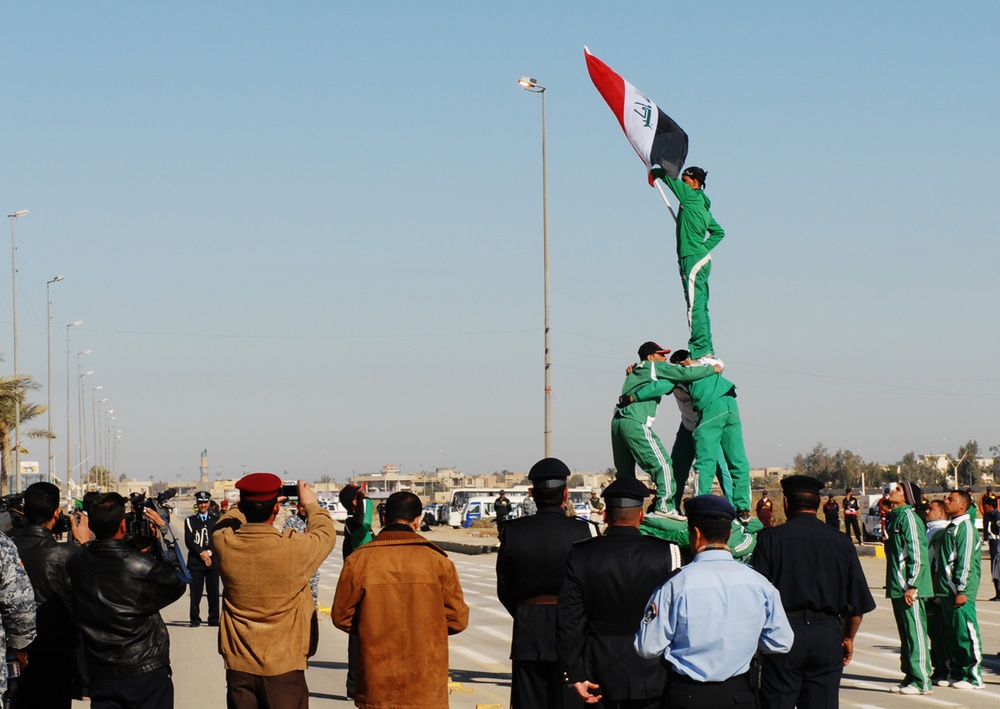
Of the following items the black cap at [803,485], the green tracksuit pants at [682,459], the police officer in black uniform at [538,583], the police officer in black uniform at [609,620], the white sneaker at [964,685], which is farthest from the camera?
the green tracksuit pants at [682,459]

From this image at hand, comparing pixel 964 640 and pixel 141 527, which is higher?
pixel 141 527

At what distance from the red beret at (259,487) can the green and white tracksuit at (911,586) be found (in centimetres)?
741

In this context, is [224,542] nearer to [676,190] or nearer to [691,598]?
[691,598]

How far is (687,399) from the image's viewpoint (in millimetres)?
15602

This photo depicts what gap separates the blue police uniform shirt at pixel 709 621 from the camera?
19.8 ft

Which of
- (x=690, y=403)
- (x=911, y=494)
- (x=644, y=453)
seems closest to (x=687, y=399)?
(x=690, y=403)

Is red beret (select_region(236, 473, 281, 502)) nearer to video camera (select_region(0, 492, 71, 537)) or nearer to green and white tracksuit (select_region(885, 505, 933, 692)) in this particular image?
video camera (select_region(0, 492, 71, 537))

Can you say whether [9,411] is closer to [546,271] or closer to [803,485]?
[546,271]

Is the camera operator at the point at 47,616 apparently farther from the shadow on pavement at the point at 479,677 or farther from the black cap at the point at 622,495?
the shadow on pavement at the point at 479,677

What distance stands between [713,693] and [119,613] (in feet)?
11.0

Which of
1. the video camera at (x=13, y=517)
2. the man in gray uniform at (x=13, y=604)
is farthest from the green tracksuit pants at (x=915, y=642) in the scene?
the man in gray uniform at (x=13, y=604)

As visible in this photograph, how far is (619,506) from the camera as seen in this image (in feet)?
24.2

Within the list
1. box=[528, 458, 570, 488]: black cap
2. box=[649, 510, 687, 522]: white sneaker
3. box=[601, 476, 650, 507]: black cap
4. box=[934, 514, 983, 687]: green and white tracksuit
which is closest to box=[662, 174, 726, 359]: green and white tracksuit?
box=[649, 510, 687, 522]: white sneaker

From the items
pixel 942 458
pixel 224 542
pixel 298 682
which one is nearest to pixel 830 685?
pixel 298 682
